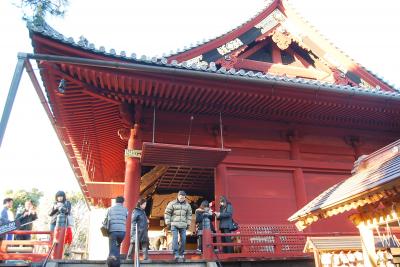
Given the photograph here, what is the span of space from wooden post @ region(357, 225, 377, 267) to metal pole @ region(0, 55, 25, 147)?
19.7 feet

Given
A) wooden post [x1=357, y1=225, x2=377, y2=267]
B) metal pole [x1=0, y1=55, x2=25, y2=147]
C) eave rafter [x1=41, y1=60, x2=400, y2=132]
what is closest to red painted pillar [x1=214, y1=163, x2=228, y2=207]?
eave rafter [x1=41, y1=60, x2=400, y2=132]

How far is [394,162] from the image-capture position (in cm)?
542

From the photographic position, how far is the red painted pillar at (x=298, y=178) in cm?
1035

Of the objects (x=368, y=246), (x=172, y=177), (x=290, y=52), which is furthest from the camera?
(x=172, y=177)

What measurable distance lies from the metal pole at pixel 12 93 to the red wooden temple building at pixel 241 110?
1354 millimetres

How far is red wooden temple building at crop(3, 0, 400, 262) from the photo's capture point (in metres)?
8.59

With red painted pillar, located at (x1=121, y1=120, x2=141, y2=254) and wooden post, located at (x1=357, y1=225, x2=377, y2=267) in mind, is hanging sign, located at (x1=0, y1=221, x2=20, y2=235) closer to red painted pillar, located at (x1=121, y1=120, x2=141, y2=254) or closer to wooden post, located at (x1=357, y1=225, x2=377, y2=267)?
red painted pillar, located at (x1=121, y1=120, x2=141, y2=254)

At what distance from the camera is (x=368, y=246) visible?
6109 millimetres

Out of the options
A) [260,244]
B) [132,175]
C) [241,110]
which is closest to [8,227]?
[132,175]

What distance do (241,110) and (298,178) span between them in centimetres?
269

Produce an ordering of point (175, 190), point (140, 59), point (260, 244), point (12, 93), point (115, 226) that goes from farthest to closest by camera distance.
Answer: point (175, 190)
point (260, 244)
point (140, 59)
point (115, 226)
point (12, 93)

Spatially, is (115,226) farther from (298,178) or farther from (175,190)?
(175,190)

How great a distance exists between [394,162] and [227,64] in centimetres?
668

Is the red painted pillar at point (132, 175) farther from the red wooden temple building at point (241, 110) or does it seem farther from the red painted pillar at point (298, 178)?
the red painted pillar at point (298, 178)
